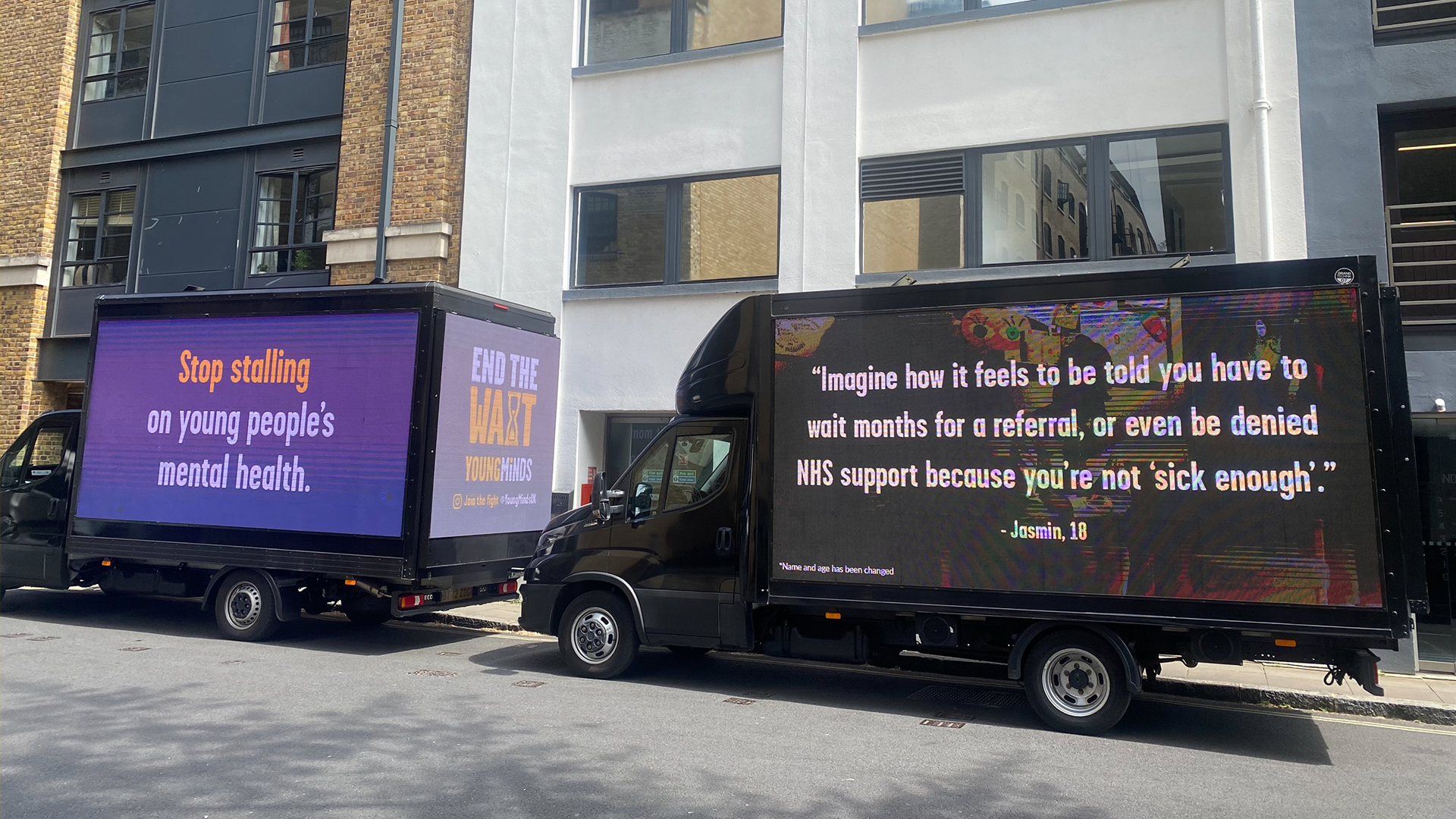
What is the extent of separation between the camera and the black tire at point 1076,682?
6957mm

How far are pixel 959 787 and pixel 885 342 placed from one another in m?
3.30

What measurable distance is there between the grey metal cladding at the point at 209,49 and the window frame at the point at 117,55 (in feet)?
1.25

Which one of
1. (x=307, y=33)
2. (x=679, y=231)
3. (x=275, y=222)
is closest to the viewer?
(x=679, y=231)

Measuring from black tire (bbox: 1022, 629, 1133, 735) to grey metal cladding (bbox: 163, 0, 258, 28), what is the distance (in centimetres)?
1620

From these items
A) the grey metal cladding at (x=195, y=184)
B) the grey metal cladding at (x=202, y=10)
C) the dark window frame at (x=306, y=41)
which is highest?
the grey metal cladding at (x=202, y=10)

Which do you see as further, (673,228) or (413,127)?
(413,127)

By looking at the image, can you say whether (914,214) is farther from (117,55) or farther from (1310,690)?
(117,55)

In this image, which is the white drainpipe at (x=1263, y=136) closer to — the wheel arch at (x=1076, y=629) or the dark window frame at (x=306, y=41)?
the wheel arch at (x=1076, y=629)

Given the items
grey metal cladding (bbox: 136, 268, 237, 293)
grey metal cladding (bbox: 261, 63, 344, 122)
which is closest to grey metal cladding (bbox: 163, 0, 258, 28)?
grey metal cladding (bbox: 261, 63, 344, 122)

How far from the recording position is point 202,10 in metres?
17.0

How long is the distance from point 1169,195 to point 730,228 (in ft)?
17.3

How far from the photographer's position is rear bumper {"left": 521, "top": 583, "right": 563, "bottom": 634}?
8758mm

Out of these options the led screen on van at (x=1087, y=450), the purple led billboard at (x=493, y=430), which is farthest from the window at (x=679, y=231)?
the led screen on van at (x=1087, y=450)

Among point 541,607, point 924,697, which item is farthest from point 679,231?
point 924,697
